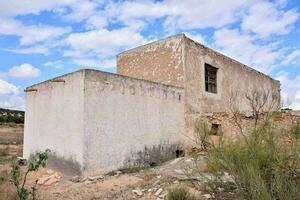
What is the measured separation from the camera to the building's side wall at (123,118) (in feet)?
31.3

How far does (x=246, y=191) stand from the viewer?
196 inches

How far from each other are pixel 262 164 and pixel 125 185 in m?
4.00

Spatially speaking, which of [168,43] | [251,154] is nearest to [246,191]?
[251,154]

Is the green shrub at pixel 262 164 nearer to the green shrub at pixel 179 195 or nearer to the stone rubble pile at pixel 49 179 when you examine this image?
the green shrub at pixel 179 195

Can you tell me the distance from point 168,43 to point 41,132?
553 centimetres

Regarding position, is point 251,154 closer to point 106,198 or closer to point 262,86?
point 106,198

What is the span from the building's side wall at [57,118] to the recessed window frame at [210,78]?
5896 millimetres

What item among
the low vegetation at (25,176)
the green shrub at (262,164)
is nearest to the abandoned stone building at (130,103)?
the low vegetation at (25,176)

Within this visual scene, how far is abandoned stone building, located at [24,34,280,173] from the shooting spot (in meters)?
9.57

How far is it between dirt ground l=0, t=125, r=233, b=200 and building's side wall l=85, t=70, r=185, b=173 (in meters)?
0.72

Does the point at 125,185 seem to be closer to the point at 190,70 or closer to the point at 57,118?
the point at 57,118

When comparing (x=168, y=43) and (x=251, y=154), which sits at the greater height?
(x=168, y=43)

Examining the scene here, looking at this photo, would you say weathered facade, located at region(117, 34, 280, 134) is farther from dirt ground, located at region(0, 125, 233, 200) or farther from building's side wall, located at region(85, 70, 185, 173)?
dirt ground, located at region(0, 125, 233, 200)

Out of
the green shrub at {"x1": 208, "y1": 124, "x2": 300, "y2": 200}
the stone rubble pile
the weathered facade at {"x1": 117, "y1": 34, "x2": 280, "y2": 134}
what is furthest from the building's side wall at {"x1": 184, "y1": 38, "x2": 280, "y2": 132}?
the green shrub at {"x1": 208, "y1": 124, "x2": 300, "y2": 200}
